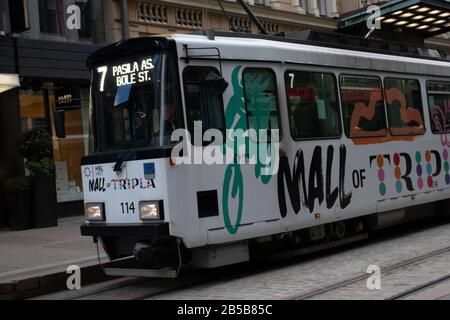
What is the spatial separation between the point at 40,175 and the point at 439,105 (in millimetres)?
8424

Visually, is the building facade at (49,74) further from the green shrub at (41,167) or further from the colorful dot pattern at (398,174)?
the colorful dot pattern at (398,174)

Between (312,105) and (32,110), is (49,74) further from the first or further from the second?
(312,105)

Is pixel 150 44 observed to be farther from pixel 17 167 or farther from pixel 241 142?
pixel 17 167

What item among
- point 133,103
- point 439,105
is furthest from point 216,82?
point 439,105

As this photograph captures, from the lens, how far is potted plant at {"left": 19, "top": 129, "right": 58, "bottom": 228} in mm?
14367

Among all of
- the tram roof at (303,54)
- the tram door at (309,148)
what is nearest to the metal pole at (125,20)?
the tram roof at (303,54)

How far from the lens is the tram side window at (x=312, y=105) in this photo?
946cm

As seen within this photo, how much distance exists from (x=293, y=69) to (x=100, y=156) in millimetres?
3032

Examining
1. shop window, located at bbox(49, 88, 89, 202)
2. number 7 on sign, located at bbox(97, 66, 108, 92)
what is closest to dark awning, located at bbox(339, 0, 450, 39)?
shop window, located at bbox(49, 88, 89, 202)

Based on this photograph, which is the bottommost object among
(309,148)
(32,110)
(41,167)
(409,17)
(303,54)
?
(309,148)

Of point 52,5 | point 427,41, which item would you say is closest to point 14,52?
point 52,5

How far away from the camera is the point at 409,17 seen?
23219 millimetres

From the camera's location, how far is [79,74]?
16.0 m

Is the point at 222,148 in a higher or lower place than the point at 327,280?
higher
